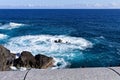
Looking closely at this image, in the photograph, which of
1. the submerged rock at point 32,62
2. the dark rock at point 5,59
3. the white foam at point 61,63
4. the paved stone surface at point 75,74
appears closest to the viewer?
the paved stone surface at point 75,74

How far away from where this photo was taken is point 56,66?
22.6 metres

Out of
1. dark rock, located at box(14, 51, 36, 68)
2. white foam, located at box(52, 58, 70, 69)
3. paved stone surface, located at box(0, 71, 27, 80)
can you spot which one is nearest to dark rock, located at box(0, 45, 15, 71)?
dark rock, located at box(14, 51, 36, 68)

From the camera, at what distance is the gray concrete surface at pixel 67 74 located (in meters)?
3.37

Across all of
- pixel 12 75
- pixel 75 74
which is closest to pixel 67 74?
pixel 75 74

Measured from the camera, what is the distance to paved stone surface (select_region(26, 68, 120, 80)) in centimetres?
336

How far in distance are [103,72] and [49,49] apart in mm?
25929

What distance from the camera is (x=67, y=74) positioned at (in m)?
3.52

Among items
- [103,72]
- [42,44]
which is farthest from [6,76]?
[42,44]

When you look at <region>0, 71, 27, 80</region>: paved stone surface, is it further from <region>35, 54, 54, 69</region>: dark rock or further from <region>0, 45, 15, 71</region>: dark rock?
<region>35, 54, 54, 69</region>: dark rock

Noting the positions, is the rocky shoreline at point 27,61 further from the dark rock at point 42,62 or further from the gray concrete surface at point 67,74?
the gray concrete surface at point 67,74

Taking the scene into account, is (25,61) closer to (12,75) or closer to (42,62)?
(42,62)

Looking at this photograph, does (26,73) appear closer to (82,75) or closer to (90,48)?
(82,75)

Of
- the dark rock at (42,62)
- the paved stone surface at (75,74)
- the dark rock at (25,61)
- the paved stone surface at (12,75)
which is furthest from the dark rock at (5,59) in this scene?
the paved stone surface at (75,74)

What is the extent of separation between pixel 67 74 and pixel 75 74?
4.2 inches
